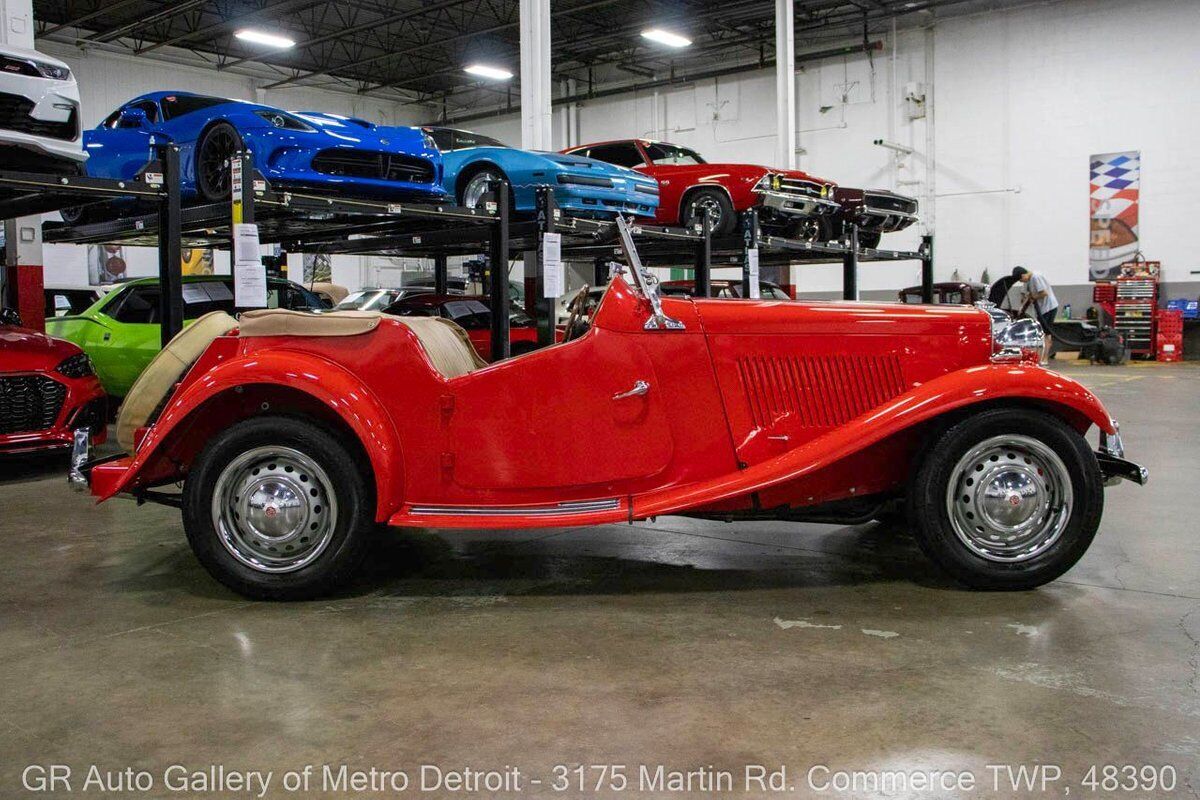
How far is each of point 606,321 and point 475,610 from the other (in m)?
1.18

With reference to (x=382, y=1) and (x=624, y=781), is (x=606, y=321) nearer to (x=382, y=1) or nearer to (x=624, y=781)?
(x=624, y=781)

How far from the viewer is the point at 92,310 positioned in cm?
892

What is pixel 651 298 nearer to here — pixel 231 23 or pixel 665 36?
pixel 665 36

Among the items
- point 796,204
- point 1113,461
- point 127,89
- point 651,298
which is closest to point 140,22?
point 127,89

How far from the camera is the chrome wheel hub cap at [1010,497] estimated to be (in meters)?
3.59

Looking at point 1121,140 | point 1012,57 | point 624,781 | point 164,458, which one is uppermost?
point 1012,57

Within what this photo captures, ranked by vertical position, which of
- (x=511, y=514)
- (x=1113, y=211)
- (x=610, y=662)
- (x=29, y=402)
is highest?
(x=1113, y=211)

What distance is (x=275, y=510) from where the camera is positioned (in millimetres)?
3641

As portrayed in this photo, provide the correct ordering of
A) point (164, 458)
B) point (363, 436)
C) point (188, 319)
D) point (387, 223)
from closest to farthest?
point (363, 436) → point (164, 458) → point (387, 223) → point (188, 319)

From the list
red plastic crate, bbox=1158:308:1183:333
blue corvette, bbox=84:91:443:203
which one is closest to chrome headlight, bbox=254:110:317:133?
blue corvette, bbox=84:91:443:203

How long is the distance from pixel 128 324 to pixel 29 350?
7.28 ft

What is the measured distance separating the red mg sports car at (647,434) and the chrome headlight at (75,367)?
11.7 ft

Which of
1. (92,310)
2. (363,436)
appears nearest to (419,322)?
(363,436)

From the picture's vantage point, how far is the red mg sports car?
3.59 m
